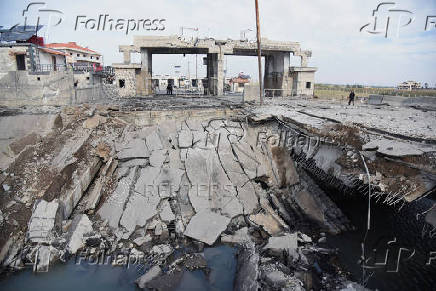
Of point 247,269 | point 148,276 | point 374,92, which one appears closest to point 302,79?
point 374,92

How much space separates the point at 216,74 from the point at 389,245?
18634 mm

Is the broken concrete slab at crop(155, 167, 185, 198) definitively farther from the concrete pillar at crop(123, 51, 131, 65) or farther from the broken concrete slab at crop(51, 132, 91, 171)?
the concrete pillar at crop(123, 51, 131, 65)

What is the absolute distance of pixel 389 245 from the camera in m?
8.20

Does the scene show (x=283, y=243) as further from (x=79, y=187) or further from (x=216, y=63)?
(x=216, y=63)

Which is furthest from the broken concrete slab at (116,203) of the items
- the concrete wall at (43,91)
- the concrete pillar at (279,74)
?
the concrete pillar at (279,74)

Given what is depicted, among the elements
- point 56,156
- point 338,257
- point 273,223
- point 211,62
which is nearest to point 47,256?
point 56,156

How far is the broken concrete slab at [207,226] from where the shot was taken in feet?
26.7

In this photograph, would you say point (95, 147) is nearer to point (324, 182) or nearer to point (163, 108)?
point (163, 108)

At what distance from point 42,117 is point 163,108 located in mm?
5570

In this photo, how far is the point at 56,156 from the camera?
995cm

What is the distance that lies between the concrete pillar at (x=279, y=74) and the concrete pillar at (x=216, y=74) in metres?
5.21

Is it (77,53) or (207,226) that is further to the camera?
(77,53)

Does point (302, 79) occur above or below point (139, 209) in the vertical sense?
above

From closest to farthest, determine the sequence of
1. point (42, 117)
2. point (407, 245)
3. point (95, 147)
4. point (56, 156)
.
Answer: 1. point (407, 245)
2. point (56, 156)
3. point (95, 147)
4. point (42, 117)
